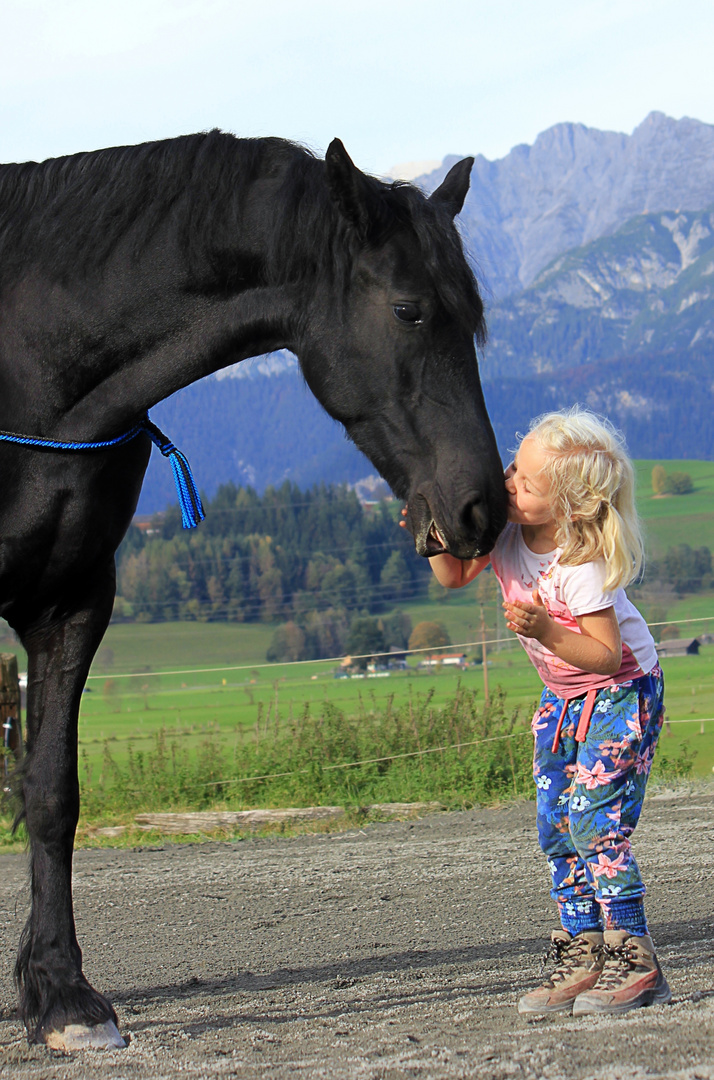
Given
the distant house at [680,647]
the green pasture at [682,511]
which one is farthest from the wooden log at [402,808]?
the green pasture at [682,511]

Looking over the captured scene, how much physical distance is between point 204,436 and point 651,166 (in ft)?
413

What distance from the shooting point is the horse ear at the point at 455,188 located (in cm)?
296

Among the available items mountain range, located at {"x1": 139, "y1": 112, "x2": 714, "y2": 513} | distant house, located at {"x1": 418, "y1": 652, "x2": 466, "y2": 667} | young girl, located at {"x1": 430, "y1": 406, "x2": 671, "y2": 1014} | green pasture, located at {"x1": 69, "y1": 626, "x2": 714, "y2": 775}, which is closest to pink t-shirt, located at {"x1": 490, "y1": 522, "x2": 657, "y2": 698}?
young girl, located at {"x1": 430, "y1": 406, "x2": 671, "y2": 1014}

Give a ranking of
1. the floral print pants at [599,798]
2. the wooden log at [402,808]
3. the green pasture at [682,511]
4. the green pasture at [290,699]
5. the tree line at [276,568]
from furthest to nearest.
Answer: the tree line at [276,568], the green pasture at [682,511], the green pasture at [290,699], the wooden log at [402,808], the floral print pants at [599,798]

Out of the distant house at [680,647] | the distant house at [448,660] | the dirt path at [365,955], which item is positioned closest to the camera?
the dirt path at [365,955]

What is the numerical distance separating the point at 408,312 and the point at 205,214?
71cm

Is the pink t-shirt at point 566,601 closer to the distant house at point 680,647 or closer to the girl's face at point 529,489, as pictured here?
the girl's face at point 529,489

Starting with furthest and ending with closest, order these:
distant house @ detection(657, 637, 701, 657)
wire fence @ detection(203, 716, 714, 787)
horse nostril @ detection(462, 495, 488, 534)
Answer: distant house @ detection(657, 637, 701, 657) → wire fence @ detection(203, 716, 714, 787) → horse nostril @ detection(462, 495, 488, 534)

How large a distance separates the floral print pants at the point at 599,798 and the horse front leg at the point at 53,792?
1.42 metres

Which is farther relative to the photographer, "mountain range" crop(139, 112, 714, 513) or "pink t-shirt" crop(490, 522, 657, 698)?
"mountain range" crop(139, 112, 714, 513)

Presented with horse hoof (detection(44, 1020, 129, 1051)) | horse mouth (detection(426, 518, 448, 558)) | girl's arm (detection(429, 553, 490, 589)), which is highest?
horse mouth (detection(426, 518, 448, 558))

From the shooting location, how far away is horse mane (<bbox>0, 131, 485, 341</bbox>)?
106 inches

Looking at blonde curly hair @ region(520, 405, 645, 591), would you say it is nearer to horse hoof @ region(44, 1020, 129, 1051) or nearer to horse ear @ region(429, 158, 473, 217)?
horse ear @ region(429, 158, 473, 217)

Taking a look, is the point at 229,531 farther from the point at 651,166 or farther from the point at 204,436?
the point at 651,166
